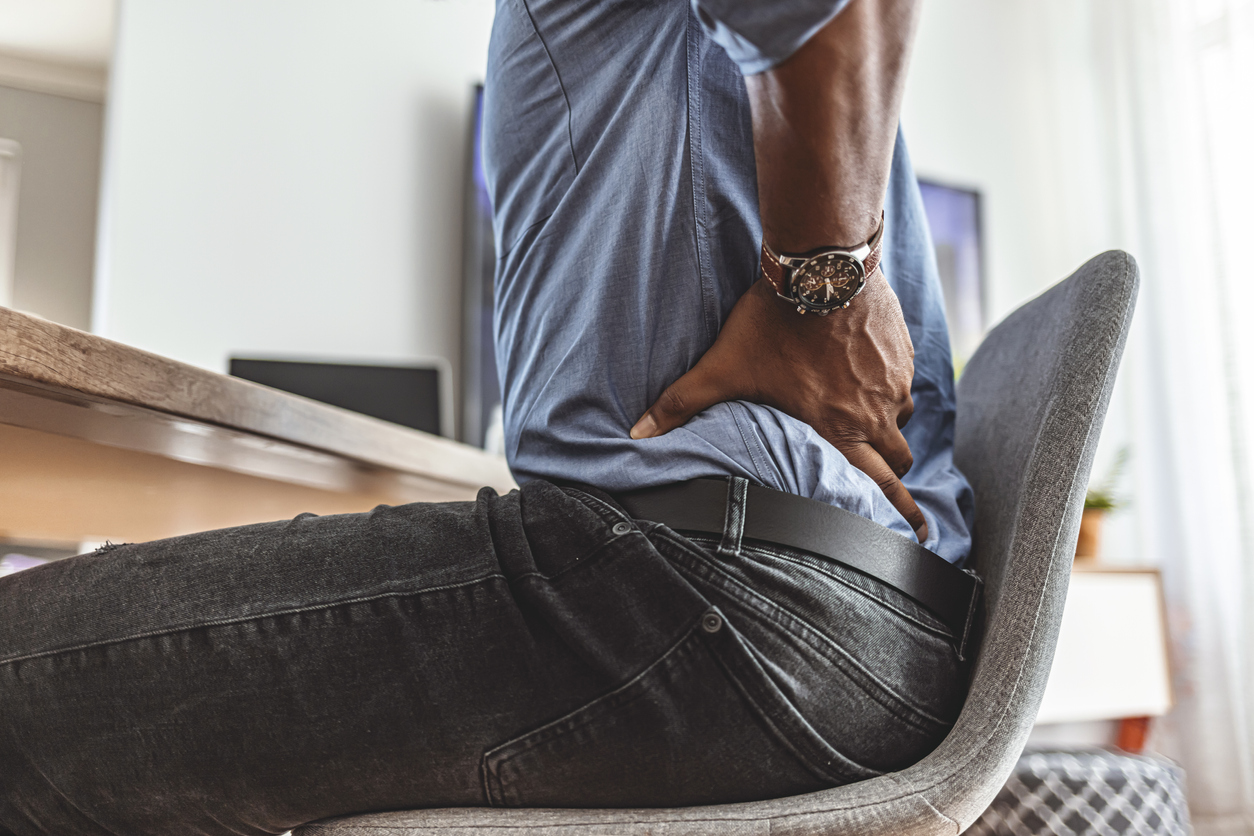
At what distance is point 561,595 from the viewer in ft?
1.33

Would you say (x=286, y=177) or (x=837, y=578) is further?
(x=286, y=177)

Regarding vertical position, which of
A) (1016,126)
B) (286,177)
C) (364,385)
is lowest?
(364,385)

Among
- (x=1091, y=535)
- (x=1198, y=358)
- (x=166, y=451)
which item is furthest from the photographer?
(x=1198, y=358)

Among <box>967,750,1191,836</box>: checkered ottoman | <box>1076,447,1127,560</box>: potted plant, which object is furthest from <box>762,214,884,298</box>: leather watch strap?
<box>1076,447,1127,560</box>: potted plant

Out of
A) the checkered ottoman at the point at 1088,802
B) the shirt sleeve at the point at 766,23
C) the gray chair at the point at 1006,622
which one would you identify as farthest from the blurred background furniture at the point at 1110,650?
the shirt sleeve at the point at 766,23

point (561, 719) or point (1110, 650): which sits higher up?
point (561, 719)

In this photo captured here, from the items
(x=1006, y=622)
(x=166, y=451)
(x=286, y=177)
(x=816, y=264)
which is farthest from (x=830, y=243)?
(x=286, y=177)

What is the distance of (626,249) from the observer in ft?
1.59

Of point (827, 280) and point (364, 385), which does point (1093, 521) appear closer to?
point (364, 385)

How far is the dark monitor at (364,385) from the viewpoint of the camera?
1877mm

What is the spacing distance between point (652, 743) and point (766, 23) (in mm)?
330

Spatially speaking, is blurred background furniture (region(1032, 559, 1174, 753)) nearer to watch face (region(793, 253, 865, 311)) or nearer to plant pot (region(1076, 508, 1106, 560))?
plant pot (region(1076, 508, 1106, 560))

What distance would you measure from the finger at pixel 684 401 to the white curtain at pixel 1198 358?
7.84 ft

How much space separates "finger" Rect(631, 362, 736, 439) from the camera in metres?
0.47
